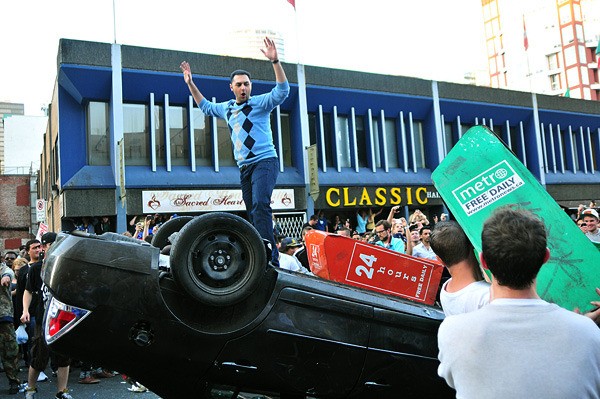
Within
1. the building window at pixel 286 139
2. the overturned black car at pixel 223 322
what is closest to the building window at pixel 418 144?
the building window at pixel 286 139

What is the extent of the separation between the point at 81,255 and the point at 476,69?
280ft

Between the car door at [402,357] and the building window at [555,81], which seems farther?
the building window at [555,81]

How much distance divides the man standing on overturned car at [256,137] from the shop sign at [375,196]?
55.3 ft

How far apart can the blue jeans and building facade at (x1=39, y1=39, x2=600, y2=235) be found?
44.2 feet

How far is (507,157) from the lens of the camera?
3.47 metres

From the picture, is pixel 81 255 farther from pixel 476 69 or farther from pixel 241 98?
pixel 476 69

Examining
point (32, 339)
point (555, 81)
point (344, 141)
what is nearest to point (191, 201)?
point (344, 141)

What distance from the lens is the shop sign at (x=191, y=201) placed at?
59.3ft

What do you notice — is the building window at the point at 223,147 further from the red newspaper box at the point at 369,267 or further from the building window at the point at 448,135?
the red newspaper box at the point at 369,267

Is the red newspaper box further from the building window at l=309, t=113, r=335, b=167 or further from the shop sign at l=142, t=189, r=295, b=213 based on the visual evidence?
the building window at l=309, t=113, r=335, b=167

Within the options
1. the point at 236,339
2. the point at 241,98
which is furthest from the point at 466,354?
the point at 241,98

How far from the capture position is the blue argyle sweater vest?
4.35 metres

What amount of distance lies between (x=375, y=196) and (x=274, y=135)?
495 centimetres

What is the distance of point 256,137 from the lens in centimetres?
439
